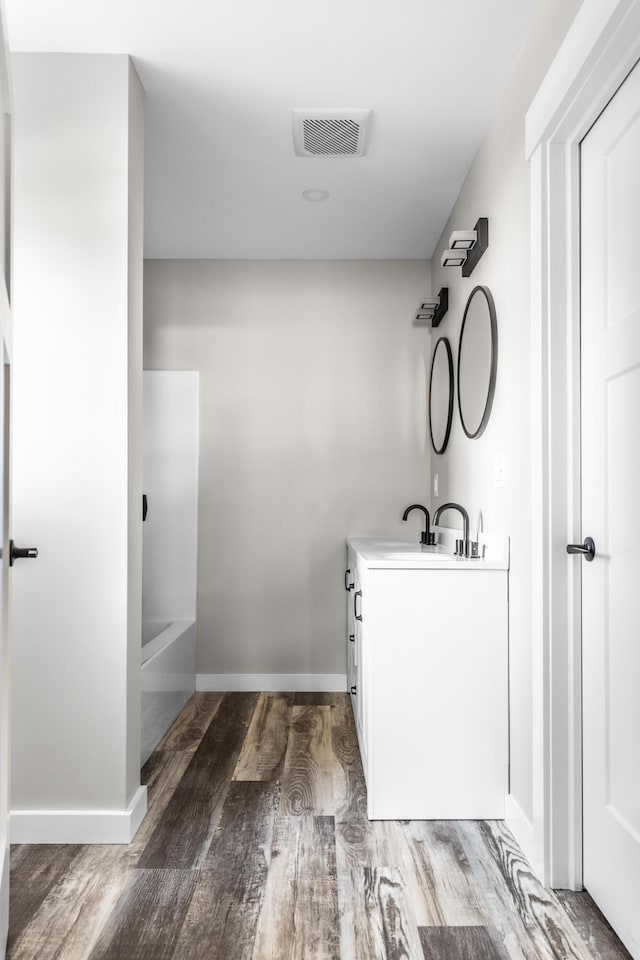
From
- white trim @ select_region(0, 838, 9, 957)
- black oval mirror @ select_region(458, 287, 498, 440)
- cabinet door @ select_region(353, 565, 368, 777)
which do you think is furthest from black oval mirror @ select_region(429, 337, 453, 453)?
white trim @ select_region(0, 838, 9, 957)

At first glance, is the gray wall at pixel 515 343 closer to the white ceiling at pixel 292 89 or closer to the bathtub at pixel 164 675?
the white ceiling at pixel 292 89

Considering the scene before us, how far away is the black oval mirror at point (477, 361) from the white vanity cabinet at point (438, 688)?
66cm

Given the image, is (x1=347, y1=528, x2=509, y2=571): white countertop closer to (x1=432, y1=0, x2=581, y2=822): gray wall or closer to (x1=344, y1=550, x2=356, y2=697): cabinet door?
(x1=432, y1=0, x2=581, y2=822): gray wall

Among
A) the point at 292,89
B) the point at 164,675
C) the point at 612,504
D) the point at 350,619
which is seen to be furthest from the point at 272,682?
the point at 292,89

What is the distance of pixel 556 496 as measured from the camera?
190cm

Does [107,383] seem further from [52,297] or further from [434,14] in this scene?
[434,14]

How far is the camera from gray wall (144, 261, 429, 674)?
405cm

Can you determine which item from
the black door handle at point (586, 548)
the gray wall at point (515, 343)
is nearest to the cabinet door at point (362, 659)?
the gray wall at point (515, 343)

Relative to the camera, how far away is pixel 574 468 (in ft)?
6.19

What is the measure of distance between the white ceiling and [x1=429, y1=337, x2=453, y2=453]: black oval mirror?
0.66 metres

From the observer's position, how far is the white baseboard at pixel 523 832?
1917mm

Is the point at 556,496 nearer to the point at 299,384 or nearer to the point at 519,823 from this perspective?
the point at 519,823

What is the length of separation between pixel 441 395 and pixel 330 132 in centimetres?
145

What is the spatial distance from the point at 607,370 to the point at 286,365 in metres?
2.52
